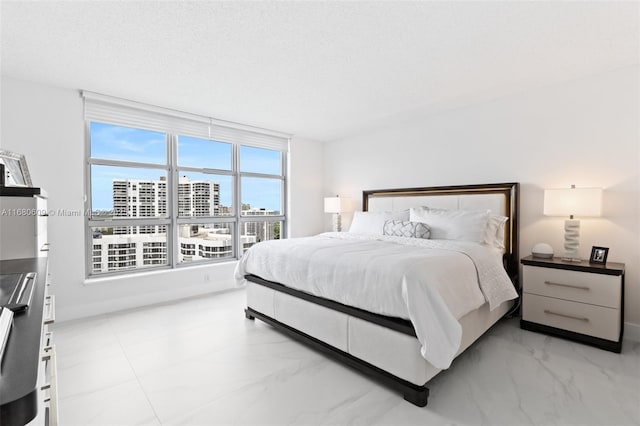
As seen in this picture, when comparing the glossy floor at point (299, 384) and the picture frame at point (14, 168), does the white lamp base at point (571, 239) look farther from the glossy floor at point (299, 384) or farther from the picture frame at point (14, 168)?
the picture frame at point (14, 168)

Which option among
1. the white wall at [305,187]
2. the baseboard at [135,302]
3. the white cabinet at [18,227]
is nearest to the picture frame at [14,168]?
the white cabinet at [18,227]

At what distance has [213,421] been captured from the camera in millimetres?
1785

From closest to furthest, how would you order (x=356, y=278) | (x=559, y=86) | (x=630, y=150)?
(x=356, y=278) < (x=630, y=150) < (x=559, y=86)

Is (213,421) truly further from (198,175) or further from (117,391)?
(198,175)

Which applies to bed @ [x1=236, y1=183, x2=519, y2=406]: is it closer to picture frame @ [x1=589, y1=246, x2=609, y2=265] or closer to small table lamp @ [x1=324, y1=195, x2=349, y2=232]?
picture frame @ [x1=589, y1=246, x2=609, y2=265]

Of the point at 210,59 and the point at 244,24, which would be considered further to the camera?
the point at 210,59

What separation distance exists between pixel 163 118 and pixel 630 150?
16.5 ft

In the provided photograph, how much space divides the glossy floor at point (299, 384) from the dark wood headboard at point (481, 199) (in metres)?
0.89

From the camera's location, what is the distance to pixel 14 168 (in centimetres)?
230

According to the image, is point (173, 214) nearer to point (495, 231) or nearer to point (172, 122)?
point (172, 122)

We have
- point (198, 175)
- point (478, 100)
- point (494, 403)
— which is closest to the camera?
point (494, 403)

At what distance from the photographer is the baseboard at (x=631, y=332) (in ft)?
9.29

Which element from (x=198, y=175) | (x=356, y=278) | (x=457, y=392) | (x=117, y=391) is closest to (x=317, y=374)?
(x=356, y=278)

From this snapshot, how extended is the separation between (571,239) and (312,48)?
2.97 metres
